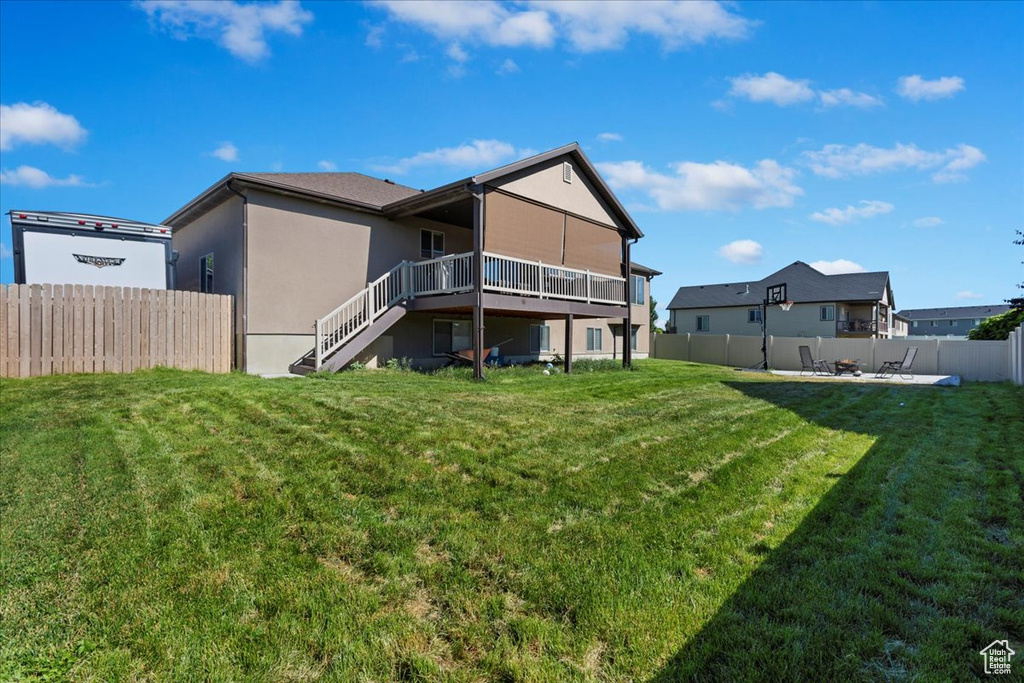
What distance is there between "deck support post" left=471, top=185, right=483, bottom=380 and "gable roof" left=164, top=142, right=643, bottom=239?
36 cm

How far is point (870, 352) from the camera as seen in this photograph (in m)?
23.5

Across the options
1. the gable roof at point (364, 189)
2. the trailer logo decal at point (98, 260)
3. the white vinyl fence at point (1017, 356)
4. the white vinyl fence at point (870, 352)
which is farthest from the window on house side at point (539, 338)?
the white vinyl fence at point (1017, 356)

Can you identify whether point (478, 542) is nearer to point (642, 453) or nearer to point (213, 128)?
point (642, 453)

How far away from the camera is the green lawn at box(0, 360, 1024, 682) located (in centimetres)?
242

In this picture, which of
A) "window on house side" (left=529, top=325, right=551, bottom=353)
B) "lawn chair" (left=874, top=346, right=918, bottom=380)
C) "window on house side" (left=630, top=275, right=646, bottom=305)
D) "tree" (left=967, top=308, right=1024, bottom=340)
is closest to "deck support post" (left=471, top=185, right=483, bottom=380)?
"window on house side" (left=529, top=325, right=551, bottom=353)

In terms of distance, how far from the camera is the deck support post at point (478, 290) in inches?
468

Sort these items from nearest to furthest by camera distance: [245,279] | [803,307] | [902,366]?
[245,279] → [902,366] → [803,307]

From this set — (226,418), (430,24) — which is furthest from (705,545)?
(430,24)

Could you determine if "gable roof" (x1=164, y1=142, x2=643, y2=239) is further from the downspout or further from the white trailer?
the white trailer

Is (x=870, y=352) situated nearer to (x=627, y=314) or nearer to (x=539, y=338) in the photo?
(x=627, y=314)

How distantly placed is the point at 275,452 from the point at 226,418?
5.94 feet

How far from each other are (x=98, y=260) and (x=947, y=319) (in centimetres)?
9093

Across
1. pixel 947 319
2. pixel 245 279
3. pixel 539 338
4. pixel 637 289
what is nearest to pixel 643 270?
pixel 637 289

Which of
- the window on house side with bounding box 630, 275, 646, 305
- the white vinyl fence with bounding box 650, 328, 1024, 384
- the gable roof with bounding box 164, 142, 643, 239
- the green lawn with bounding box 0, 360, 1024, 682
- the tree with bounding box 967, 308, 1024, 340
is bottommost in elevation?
the green lawn with bounding box 0, 360, 1024, 682
